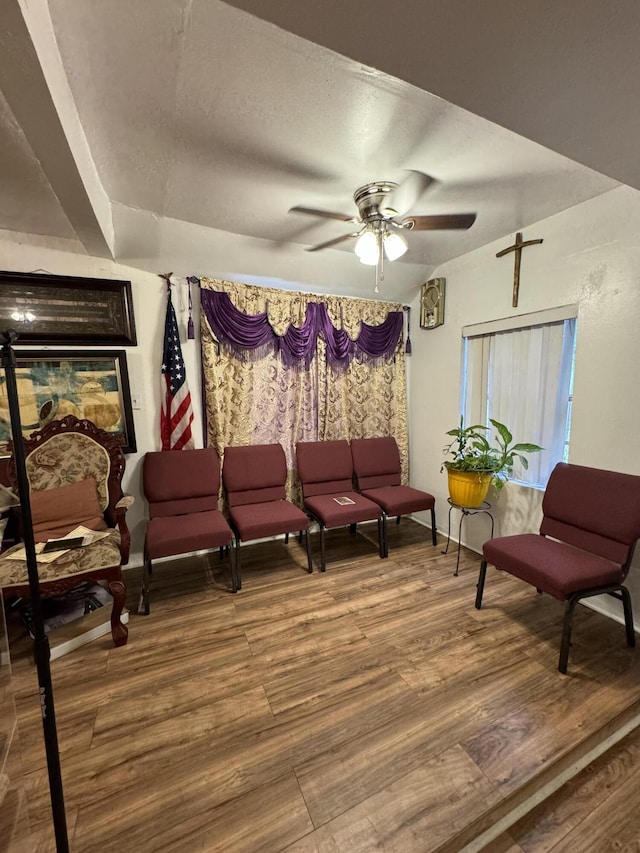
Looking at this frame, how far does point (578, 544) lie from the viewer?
7.00ft

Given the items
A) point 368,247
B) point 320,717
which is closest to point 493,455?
point 368,247

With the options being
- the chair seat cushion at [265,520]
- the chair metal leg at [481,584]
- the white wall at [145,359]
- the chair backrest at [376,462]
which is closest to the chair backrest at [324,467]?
the chair backrest at [376,462]

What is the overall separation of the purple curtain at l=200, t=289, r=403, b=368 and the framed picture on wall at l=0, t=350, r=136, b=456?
32.6 inches

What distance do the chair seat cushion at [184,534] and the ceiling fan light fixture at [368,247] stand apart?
2.01 meters

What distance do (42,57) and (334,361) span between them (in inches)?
104

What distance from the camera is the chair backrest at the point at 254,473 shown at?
2955mm

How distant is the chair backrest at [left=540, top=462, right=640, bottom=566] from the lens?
191cm

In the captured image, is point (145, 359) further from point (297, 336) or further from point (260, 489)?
point (260, 489)

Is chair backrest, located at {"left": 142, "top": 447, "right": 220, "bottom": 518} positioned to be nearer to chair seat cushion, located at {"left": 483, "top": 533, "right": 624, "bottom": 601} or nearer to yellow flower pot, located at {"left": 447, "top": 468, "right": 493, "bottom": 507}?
yellow flower pot, located at {"left": 447, "top": 468, "right": 493, "bottom": 507}

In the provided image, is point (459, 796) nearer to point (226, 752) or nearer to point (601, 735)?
point (601, 735)

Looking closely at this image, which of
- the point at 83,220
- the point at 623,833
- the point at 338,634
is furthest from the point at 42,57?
the point at 623,833

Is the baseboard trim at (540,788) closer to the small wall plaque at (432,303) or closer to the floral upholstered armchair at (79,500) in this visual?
the floral upholstered armchair at (79,500)

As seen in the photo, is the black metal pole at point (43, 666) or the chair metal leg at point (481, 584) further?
the chair metal leg at point (481, 584)

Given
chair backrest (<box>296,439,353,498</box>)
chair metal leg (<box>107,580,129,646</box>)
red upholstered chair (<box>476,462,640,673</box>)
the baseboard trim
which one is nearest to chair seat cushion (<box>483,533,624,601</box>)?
red upholstered chair (<box>476,462,640,673</box>)
